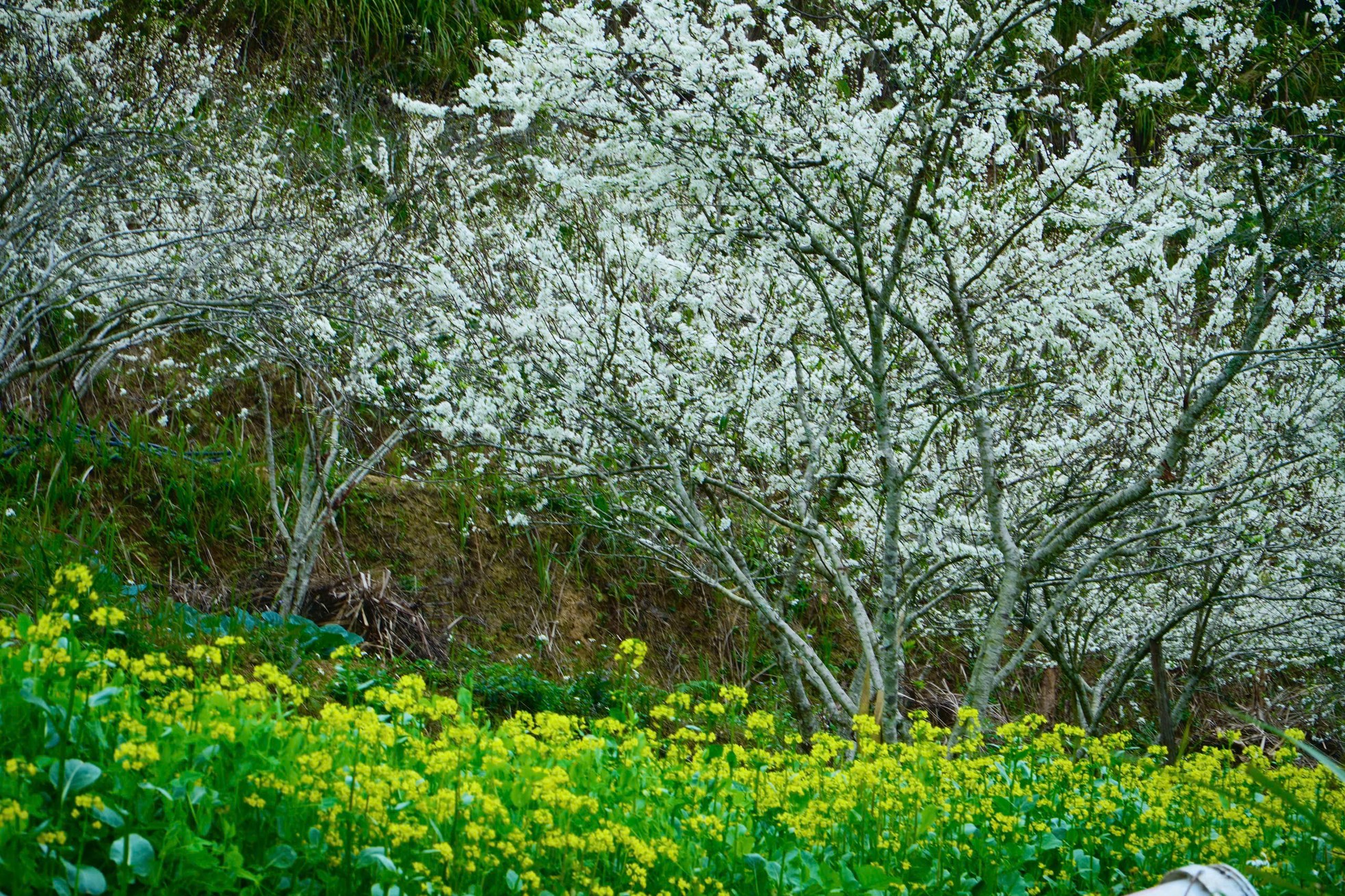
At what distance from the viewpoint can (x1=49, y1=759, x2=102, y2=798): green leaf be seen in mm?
2205

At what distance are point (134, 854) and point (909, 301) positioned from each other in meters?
4.44

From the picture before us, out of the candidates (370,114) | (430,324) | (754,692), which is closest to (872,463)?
(754,692)

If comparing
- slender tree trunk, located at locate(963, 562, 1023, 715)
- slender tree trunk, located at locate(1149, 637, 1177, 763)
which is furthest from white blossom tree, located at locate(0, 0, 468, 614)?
slender tree trunk, located at locate(1149, 637, 1177, 763)

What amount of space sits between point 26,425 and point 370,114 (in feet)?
14.5

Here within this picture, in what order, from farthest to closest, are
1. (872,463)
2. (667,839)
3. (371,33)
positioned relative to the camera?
(371,33), (872,463), (667,839)

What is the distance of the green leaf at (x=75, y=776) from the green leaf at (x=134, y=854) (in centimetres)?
18

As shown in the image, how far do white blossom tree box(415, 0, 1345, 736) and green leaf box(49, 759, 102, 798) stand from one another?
2591 mm

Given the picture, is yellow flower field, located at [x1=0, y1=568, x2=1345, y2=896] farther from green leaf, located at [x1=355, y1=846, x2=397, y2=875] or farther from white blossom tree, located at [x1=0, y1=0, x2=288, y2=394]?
white blossom tree, located at [x1=0, y1=0, x2=288, y2=394]

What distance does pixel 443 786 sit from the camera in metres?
2.72

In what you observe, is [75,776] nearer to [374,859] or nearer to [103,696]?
[103,696]

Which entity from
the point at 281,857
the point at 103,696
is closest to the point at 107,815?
the point at 281,857

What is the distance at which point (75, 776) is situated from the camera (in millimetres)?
2219

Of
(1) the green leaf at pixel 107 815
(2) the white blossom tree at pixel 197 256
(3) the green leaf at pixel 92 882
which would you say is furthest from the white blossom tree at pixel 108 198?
(3) the green leaf at pixel 92 882

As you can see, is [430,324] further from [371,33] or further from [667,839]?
[371,33]
